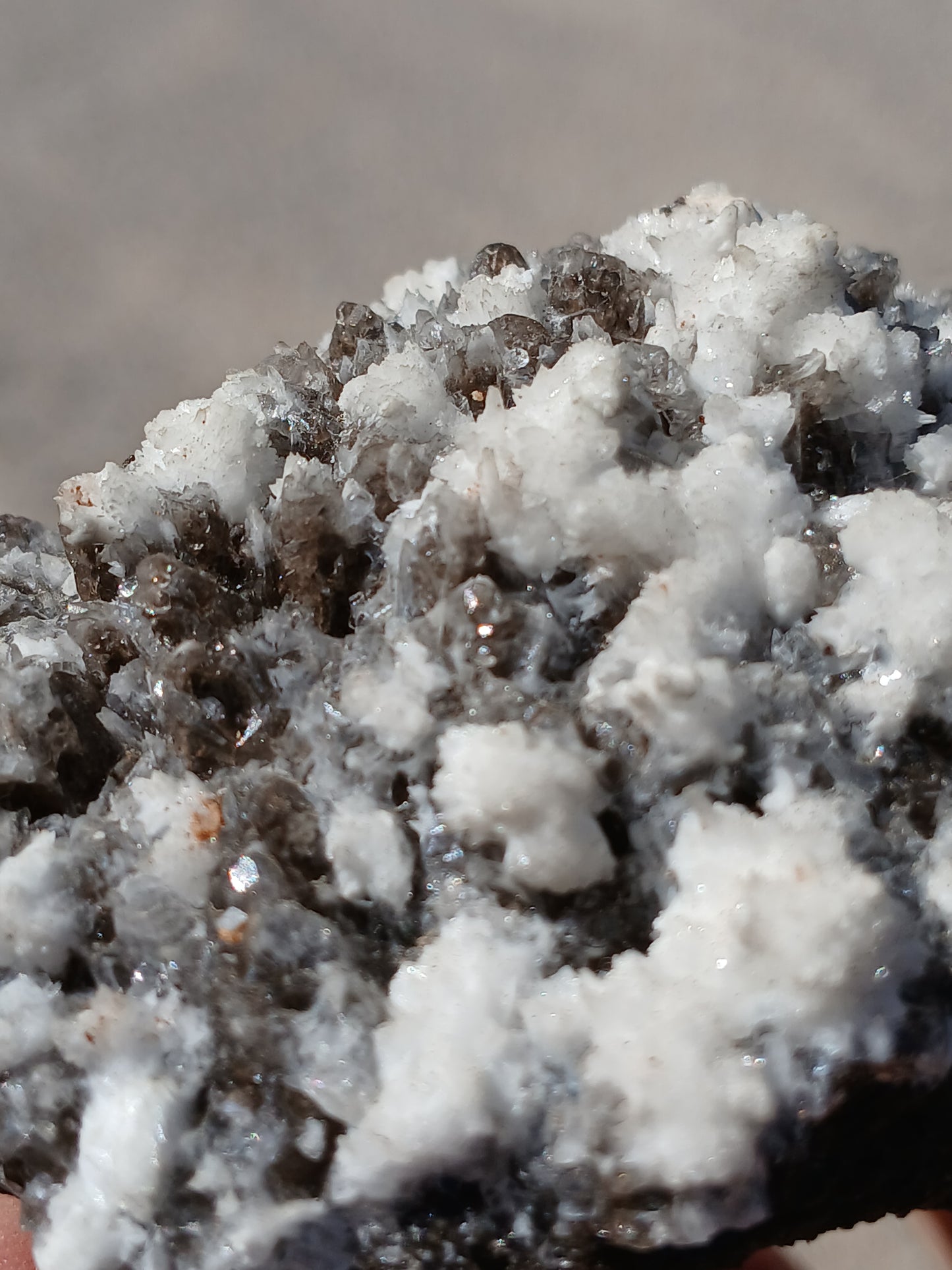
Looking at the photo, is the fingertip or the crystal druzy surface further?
the fingertip

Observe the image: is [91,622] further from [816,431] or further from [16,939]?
[816,431]

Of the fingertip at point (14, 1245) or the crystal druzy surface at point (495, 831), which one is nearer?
the crystal druzy surface at point (495, 831)

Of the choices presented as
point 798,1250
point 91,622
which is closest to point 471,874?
point 91,622

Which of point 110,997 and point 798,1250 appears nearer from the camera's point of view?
point 110,997

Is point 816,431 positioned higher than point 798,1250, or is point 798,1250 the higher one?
point 816,431

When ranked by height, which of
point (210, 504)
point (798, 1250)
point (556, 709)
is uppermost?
point (210, 504)

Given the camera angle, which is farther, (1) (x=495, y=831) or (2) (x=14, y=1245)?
(2) (x=14, y=1245)
